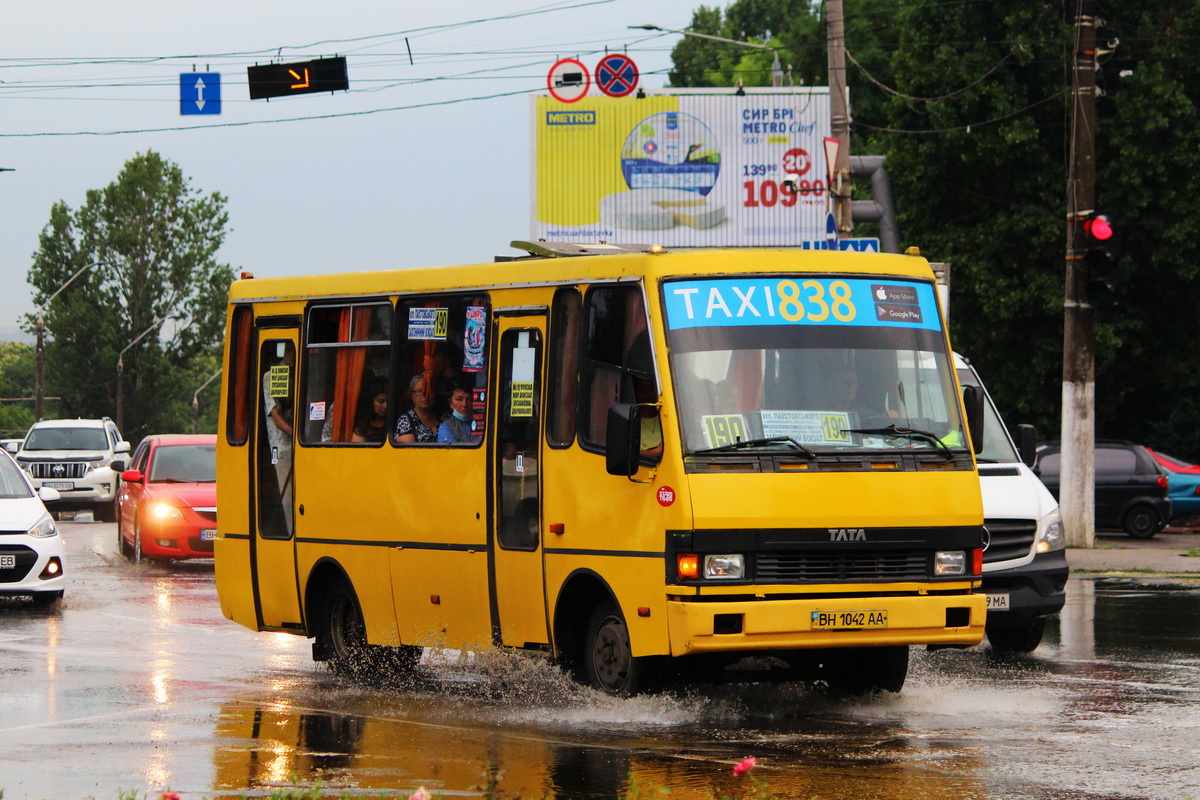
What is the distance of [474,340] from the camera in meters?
12.2

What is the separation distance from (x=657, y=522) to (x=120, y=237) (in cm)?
9047

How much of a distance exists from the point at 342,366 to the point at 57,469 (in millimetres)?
26865

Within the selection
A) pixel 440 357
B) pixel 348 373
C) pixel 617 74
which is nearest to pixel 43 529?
pixel 348 373

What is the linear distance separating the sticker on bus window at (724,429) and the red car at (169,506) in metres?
14.6

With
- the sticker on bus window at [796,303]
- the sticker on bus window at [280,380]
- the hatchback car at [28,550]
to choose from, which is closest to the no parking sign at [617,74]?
the hatchback car at [28,550]

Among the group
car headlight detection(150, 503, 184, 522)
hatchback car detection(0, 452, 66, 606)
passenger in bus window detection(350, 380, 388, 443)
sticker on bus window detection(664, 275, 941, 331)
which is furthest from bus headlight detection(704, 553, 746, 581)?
car headlight detection(150, 503, 184, 522)

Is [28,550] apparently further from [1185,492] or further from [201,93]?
[1185,492]

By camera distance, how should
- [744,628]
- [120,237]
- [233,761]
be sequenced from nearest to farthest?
[233,761] < [744,628] < [120,237]

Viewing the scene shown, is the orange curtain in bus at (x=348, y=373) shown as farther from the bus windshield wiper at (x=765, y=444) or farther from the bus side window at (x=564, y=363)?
the bus windshield wiper at (x=765, y=444)

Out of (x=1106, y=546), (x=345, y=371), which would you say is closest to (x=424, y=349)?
(x=345, y=371)

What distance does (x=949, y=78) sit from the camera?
38.0m

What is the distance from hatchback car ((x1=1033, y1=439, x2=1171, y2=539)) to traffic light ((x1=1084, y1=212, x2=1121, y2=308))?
31.0 feet

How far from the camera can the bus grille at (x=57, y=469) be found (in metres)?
38.5

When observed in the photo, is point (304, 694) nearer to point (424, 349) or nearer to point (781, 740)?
point (424, 349)
